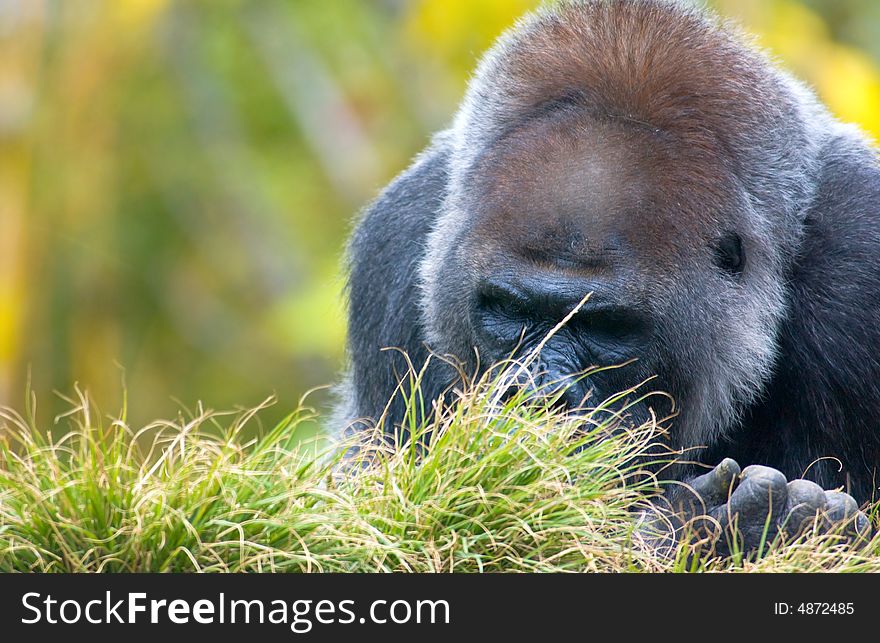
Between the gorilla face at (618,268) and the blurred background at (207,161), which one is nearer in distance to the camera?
the gorilla face at (618,268)

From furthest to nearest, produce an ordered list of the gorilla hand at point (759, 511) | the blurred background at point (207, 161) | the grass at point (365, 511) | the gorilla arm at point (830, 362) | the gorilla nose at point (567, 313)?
the blurred background at point (207, 161) → the gorilla arm at point (830, 362) → the gorilla nose at point (567, 313) → the gorilla hand at point (759, 511) → the grass at point (365, 511)

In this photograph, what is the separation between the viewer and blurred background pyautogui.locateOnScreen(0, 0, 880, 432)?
33.9 feet

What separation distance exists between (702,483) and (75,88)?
10.9 meters

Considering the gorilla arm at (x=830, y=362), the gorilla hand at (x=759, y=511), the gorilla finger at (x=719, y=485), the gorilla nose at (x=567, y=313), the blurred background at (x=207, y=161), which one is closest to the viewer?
the gorilla hand at (x=759, y=511)

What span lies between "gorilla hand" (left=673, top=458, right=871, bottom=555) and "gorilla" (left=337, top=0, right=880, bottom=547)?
0.53 meters

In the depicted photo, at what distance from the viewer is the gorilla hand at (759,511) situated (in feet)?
10.6

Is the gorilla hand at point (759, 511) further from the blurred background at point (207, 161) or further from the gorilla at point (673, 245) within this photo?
the blurred background at point (207, 161)

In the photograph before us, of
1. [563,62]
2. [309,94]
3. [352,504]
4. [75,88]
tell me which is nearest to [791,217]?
[563,62]

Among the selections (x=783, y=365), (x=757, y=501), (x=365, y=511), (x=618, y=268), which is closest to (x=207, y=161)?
(x=783, y=365)

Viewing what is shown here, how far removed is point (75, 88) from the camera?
12875mm

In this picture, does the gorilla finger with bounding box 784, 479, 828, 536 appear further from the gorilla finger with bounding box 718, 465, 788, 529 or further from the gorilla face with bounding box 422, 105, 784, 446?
the gorilla face with bounding box 422, 105, 784, 446

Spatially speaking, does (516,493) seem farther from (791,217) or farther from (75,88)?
(75,88)

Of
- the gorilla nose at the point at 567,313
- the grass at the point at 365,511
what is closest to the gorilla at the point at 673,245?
the gorilla nose at the point at 567,313
